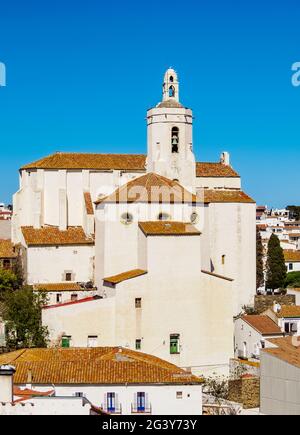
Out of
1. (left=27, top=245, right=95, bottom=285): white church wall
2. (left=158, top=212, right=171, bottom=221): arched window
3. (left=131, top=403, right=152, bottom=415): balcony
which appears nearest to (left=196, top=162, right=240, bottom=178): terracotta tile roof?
→ (left=27, top=245, right=95, bottom=285): white church wall

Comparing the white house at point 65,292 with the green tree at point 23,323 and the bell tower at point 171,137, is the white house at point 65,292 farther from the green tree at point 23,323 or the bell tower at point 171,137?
the bell tower at point 171,137

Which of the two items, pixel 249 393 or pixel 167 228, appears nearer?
pixel 249 393

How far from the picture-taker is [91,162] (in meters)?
41.5

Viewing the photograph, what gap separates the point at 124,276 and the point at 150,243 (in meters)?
1.55

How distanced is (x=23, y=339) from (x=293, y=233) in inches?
2033

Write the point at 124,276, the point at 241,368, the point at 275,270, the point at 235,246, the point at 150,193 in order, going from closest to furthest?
the point at 241,368, the point at 124,276, the point at 150,193, the point at 235,246, the point at 275,270

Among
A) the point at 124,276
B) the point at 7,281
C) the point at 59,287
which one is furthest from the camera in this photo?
the point at 7,281

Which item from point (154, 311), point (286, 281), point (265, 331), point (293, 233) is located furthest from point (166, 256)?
point (293, 233)

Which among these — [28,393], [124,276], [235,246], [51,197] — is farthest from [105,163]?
[28,393]

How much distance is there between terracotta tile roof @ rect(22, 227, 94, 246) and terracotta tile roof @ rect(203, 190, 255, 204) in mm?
5930

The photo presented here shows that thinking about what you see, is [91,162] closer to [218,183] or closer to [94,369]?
[218,183]

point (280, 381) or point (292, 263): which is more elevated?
point (292, 263)

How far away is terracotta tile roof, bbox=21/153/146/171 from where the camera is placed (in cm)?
4091
